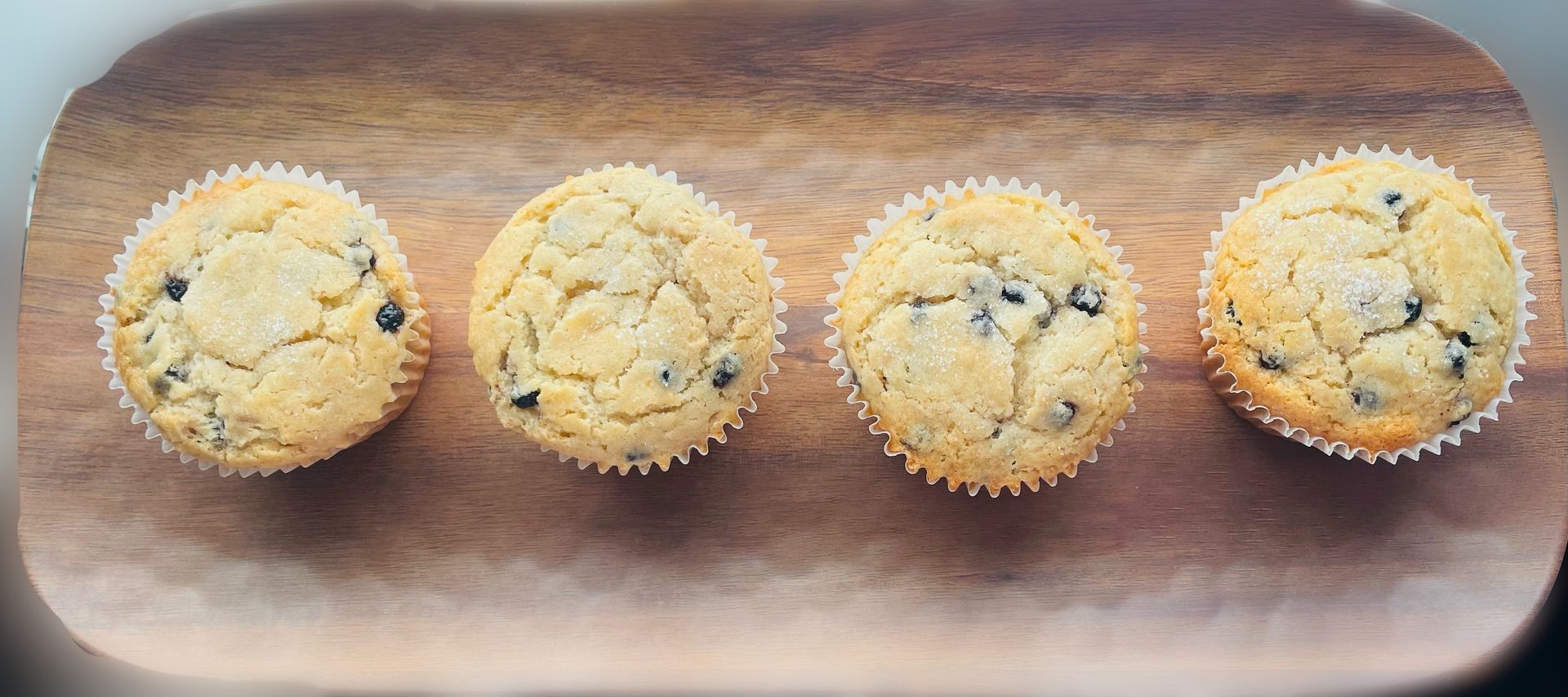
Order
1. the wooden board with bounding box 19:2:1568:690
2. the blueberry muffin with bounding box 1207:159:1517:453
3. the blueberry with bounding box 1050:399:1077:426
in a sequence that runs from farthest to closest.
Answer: the wooden board with bounding box 19:2:1568:690
the blueberry muffin with bounding box 1207:159:1517:453
the blueberry with bounding box 1050:399:1077:426

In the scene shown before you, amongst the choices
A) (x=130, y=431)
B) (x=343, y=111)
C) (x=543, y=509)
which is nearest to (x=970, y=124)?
(x=543, y=509)

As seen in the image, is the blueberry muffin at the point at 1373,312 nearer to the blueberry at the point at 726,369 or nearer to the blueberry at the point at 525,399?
the blueberry at the point at 726,369

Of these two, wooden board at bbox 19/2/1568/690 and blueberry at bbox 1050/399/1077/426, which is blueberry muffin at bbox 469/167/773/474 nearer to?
wooden board at bbox 19/2/1568/690

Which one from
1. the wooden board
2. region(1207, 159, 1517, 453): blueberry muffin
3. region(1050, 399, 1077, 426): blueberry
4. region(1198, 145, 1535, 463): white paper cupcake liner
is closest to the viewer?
region(1050, 399, 1077, 426): blueberry

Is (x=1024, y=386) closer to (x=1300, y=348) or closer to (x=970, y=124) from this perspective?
(x=1300, y=348)

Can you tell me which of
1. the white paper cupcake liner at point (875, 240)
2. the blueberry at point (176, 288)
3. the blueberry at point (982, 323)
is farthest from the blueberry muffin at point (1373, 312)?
the blueberry at point (176, 288)

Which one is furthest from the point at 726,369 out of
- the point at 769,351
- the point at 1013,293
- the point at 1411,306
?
the point at 1411,306

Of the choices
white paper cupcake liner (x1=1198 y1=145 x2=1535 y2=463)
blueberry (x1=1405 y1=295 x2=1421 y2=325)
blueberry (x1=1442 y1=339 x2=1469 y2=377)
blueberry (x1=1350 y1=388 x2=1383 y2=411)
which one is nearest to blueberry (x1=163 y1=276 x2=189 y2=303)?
white paper cupcake liner (x1=1198 y1=145 x2=1535 y2=463)
